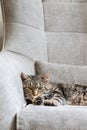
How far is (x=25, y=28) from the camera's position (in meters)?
1.69

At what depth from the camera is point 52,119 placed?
42.9 inches

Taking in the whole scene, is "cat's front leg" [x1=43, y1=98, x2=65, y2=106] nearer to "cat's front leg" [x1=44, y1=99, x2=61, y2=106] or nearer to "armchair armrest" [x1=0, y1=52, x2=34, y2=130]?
"cat's front leg" [x1=44, y1=99, x2=61, y2=106]

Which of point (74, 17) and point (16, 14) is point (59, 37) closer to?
point (74, 17)

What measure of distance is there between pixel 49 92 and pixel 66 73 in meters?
0.19

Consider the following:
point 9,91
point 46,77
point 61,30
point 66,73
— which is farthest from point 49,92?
point 61,30

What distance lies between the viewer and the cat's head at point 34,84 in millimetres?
1410

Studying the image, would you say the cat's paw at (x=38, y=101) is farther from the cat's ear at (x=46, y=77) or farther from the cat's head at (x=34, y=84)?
the cat's ear at (x=46, y=77)

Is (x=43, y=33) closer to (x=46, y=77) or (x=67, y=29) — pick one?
(x=67, y=29)

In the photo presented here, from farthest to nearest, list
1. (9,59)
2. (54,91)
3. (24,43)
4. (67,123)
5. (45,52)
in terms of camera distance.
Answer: (45,52), (24,43), (54,91), (9,59), (67,123)

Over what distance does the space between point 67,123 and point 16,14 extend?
880 millimetres

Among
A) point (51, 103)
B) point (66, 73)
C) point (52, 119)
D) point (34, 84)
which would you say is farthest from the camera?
point (66, 73)

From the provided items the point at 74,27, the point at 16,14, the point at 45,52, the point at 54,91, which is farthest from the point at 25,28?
the point at 54,91

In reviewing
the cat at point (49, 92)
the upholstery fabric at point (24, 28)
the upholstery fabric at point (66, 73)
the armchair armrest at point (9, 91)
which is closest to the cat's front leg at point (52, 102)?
the cat at point (49, 92)

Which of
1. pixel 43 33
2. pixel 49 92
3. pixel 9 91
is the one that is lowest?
pixel 49 92
